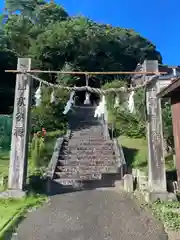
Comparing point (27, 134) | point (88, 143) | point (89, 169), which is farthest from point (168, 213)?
point (88, 143)

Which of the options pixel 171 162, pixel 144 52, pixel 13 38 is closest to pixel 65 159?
pixel 171 162

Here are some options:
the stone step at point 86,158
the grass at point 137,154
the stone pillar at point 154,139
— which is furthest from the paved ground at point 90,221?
the grass at point 137,154

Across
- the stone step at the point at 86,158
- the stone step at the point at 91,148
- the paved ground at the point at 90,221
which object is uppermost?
the stone step at the point at 91,148

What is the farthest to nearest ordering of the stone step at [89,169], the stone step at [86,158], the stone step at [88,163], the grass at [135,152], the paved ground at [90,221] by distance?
the grass at [135,152] → the stone step at [86,158] → the stone step at [88,163] → the stone step at [89,169] → the paved ground at [90,221]

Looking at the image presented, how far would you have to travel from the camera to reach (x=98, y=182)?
9.70 m

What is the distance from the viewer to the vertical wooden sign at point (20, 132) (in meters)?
7.11

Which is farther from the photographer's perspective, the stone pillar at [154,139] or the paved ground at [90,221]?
the stone pillar at [154,139]

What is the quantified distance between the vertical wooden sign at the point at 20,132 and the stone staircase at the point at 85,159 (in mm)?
2367

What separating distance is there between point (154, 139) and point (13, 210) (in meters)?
4.71

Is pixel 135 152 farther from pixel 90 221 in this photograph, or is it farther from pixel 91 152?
pixel 90 221

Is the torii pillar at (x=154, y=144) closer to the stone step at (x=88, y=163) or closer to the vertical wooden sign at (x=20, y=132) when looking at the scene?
the vertical wooden sign at (x=20, y=132)

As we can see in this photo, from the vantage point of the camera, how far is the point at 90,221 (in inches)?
209

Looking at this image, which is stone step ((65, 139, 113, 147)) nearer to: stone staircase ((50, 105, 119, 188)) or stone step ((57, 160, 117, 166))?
stone staircase ((50, 105, 119, 188))

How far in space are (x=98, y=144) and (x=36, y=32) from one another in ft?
64.6
